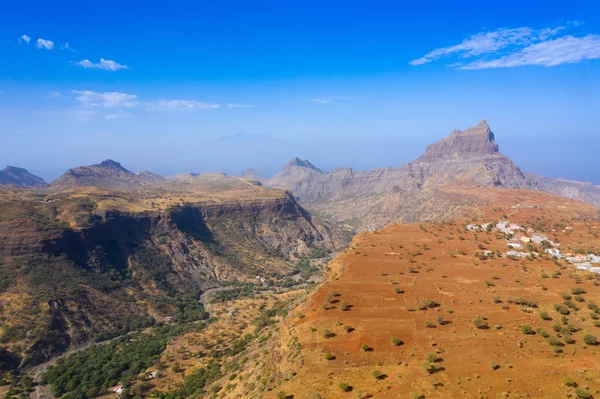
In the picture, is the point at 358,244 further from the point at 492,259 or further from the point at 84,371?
the point at 84,371

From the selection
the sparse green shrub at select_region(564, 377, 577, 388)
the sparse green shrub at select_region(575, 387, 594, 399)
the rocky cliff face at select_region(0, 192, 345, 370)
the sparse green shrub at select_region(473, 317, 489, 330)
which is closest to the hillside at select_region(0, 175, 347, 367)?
the rocky cliff face at select_region(0, 192, 345, 370)

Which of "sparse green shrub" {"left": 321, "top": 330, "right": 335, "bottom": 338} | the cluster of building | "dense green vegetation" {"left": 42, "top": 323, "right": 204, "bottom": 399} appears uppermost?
the cluster of building

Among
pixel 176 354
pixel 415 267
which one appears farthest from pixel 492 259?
pixel 176 354

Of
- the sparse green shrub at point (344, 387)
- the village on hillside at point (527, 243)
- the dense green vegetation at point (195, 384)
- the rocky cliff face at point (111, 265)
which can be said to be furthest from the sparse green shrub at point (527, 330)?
the rocky cliff face at point (111, 265)

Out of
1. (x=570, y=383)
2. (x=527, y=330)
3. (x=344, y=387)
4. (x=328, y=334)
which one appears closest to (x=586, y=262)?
(x=527, y=330)

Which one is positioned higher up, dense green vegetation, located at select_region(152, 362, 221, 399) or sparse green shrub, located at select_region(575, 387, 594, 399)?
sparse green shrub, located at select_region(575, 387, 594, 399)

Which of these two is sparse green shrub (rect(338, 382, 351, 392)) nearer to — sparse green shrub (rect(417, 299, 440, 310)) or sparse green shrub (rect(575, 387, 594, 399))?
sparse green shrub (rect(575, 387, 594, 399))

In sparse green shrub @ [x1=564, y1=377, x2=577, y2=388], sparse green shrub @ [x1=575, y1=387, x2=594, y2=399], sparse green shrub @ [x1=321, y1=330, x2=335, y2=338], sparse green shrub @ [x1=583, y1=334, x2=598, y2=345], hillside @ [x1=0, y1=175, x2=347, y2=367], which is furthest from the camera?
hillside @ [x1=0, y1=175, x2=347, y2=367]
